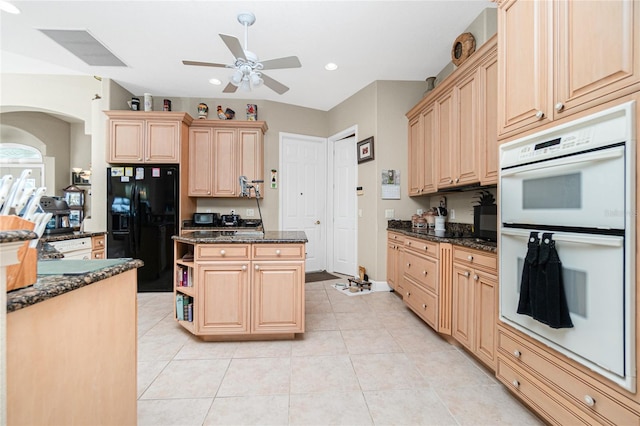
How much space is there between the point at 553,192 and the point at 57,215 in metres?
4.22

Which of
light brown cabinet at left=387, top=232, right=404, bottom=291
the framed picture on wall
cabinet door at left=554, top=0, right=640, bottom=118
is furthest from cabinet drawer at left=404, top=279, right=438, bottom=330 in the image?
the framed picture on wall

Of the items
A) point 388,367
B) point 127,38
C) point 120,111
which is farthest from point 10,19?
point 388,367

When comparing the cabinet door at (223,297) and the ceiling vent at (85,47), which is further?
the ceiling vent at (85,47)

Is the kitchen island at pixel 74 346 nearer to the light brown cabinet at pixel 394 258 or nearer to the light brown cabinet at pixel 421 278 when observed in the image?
the light brown cabinet at pixel 421 278

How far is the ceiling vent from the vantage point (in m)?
2.93

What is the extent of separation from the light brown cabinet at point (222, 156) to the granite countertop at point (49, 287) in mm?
3415

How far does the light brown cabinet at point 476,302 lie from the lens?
1.80 metres

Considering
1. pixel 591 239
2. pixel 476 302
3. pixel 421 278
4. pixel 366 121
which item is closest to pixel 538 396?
pixel 476 302

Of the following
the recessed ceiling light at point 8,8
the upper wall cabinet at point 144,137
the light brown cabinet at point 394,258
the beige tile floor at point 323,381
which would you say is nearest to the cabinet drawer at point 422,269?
the light brown cabinet at point 394,258

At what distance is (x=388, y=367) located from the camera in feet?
6.49

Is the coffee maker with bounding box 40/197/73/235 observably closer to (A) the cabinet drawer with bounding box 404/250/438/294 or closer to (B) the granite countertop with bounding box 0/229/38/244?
(B) the granite countertop with bounding box 0/229/38/244

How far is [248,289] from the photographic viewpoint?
7.50 ft

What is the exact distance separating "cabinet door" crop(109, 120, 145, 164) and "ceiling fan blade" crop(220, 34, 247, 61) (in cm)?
235

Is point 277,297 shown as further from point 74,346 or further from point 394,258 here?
point 394,258
